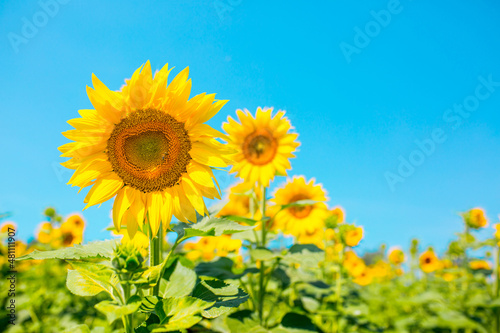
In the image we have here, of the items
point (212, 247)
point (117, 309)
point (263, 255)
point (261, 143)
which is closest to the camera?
point (117, 309)

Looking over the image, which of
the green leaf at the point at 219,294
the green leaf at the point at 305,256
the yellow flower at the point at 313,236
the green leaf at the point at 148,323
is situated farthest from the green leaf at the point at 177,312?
the yellow flower at the point at 313,236

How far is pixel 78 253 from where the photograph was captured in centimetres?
140

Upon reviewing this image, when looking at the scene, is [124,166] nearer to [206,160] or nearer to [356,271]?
[206,160]

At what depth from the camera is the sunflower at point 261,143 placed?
11.0 ft

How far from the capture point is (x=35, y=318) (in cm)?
356

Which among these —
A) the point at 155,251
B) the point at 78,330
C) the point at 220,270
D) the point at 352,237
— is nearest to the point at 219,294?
the point at 155,251

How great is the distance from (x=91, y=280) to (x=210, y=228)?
1.66 ft

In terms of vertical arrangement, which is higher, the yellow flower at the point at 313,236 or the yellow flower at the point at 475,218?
the yellow flower at the point at 475,218

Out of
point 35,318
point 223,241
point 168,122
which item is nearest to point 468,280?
point 223,241

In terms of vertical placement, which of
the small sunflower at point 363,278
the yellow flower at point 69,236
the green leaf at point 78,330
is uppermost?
the yellow flower at point 69,236

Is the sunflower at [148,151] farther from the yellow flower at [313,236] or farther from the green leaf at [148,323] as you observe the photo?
the yellow flower at [313,236]

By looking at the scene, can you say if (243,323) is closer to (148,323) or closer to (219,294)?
(219,294)

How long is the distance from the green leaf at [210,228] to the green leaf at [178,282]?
0.18 m

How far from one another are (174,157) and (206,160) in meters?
0.16
